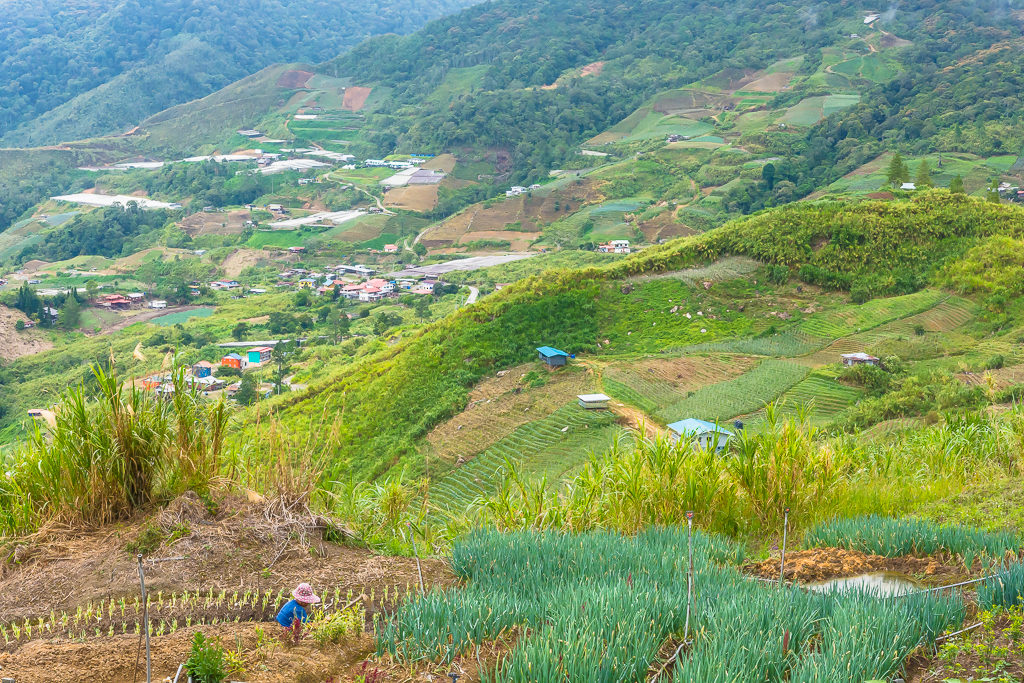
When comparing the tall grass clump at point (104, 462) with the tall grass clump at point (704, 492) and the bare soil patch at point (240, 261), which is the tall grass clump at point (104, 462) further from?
the bare soil patch at point (240, 261)


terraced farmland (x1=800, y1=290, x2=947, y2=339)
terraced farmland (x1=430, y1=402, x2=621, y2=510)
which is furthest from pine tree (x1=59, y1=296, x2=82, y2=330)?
terraced farmland (x1=800, y1=290, x2=947, y2=339)

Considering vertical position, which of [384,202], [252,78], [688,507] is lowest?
[384,202]

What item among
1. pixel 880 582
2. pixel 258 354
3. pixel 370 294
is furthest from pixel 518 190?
pixel 880 582

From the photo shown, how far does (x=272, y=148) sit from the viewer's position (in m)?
81.4

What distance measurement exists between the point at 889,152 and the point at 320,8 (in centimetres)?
13848

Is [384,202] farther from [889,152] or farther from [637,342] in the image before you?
[637,342]

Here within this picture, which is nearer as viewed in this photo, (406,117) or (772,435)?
(772,435)

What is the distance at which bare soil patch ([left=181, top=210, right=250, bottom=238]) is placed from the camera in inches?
2399

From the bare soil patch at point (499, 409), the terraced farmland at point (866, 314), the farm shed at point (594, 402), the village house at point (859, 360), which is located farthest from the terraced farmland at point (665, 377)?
the terraced farmland at point (866, 314)

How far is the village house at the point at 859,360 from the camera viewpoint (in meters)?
17.3

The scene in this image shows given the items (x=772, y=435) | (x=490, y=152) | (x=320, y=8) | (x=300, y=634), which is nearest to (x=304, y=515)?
(x=300, y=634)

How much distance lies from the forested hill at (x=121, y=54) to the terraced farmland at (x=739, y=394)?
339ft

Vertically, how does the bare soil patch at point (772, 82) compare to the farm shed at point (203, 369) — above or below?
above

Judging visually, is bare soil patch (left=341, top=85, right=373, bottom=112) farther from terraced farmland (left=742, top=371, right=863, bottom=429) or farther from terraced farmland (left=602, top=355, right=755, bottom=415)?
terraced farmland (left=742, top=371, right=863, bottom=429)
